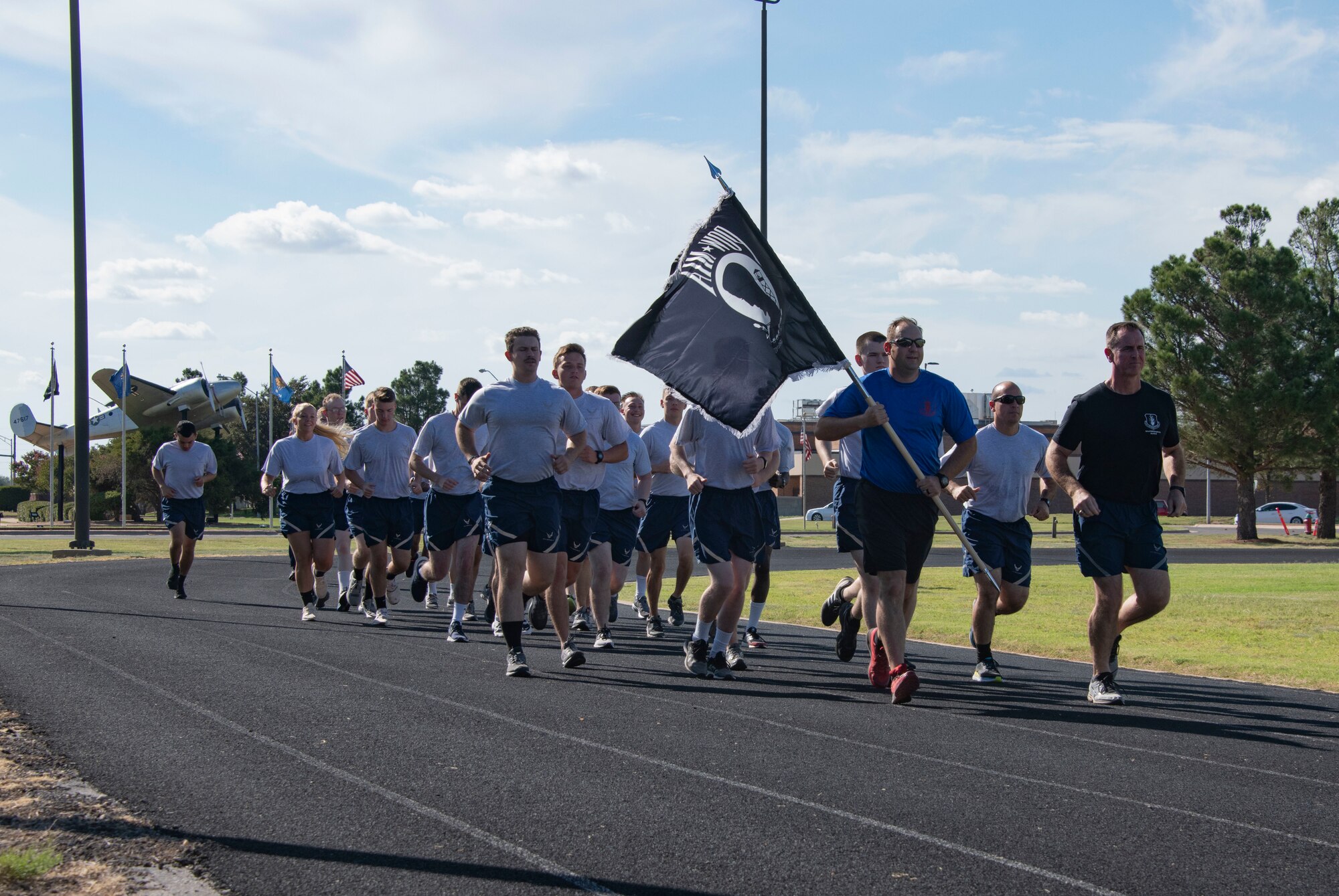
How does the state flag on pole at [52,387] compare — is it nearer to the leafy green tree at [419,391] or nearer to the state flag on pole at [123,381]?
the state flag on pole at [123,381]

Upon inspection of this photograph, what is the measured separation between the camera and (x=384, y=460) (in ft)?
39.4

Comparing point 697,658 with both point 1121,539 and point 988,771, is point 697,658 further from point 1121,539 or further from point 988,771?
point 988,771

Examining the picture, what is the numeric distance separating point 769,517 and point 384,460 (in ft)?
15.1

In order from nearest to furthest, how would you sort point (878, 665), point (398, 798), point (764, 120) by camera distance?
point (398, 798) → point (878, 665) → point (764, 120)

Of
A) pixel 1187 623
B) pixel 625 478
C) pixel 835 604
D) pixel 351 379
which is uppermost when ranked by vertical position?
A: pixel 351 379

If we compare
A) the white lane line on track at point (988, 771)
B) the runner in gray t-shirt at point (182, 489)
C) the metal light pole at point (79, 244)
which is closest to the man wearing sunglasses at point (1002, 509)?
the white lane line on track at point (988, 771)

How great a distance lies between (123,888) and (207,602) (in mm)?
10695

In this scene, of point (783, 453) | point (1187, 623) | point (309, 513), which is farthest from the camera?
point (1187, 623)

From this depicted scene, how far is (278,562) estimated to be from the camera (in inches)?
930

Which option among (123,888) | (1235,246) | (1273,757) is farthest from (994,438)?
(1235,246)

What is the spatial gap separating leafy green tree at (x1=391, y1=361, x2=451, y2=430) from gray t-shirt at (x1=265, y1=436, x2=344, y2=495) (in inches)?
3851

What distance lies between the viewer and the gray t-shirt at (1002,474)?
28.2 feet

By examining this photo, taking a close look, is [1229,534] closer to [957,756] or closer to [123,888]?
[957,756]

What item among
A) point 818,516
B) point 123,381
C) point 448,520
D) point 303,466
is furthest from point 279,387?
point 448,520
